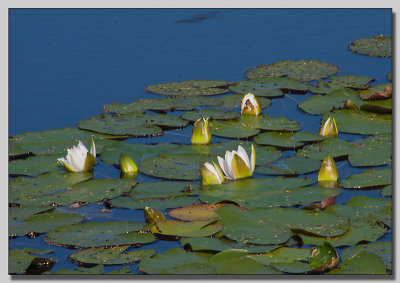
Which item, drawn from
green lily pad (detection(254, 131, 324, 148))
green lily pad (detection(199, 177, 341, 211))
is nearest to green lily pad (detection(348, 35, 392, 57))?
green lily pad (detection(254, 131, 324, 148))

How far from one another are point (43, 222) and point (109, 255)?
59cm

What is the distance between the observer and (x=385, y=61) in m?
6.64

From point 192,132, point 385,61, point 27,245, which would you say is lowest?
point 27,245

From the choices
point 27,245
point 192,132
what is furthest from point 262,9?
point 27,245

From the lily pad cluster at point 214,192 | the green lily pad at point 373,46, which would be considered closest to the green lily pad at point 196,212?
the lily pad cluster at point 214,192

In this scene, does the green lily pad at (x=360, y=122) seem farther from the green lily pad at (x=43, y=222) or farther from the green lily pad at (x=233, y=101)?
the green lily pad at (x=43, y=222)

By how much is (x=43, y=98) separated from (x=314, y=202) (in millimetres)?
2579

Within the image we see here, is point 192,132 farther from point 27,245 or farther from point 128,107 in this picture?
point 27,245

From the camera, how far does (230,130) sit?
5.29 meters

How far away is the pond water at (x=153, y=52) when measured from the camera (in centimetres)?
537

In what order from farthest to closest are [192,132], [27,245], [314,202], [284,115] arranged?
[284,115]
[192,132]
[314,202]
[27,245]

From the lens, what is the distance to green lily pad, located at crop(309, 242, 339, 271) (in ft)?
11.1

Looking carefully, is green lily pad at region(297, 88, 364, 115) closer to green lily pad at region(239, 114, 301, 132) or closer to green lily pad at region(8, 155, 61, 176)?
green lily pad at region(239, 114, 301, 132)

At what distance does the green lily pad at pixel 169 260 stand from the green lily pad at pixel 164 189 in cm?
71
